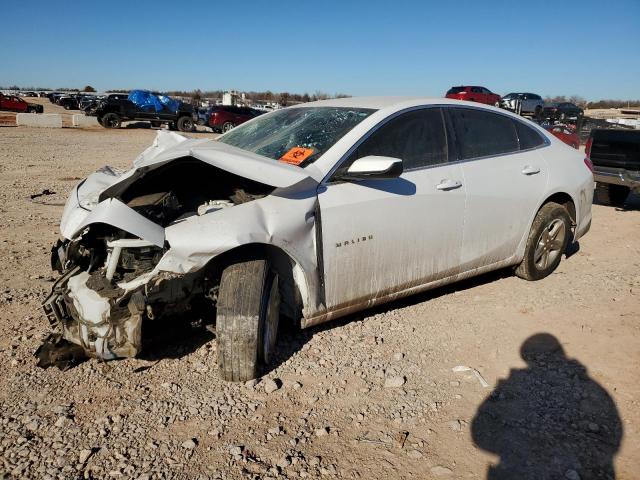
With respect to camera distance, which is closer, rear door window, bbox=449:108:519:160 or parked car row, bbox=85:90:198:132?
rear door window, bbox=449:108:519:160

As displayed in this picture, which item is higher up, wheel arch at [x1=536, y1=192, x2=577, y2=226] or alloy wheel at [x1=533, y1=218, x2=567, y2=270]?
wheel arch at [x1=536, y1=192, x2=577, y2=226]

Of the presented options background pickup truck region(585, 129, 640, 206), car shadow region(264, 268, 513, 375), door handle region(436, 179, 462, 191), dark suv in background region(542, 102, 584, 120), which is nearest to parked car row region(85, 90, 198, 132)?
dark suv in background region(542, 102, 584, 120)

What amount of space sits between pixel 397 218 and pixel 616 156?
621 centimetres

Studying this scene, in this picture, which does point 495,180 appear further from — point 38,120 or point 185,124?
point 38,120

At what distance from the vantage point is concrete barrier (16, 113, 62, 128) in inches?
952

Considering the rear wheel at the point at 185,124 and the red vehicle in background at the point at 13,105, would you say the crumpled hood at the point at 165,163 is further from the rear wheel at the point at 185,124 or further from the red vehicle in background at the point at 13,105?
the red vehicle in background at the point at 13,105

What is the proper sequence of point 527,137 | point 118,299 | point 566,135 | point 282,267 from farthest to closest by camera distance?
1. point 566,135
2. point 527,137
3. point 282,267
4. point 118,299

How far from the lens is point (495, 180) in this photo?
13.4ft

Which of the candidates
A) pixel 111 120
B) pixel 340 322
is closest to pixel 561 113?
pixel 111 120

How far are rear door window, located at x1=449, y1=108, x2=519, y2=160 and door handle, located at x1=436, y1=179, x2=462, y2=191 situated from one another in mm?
270

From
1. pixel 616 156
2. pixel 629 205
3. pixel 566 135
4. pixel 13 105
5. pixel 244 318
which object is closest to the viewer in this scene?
pixel 244 318

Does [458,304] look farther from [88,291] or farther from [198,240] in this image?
[88,291]

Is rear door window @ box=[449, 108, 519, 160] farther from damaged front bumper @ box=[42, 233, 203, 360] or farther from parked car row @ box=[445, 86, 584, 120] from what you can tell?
parked car row @ box=[445, 86, 584, 120]

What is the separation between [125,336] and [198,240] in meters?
0.65
